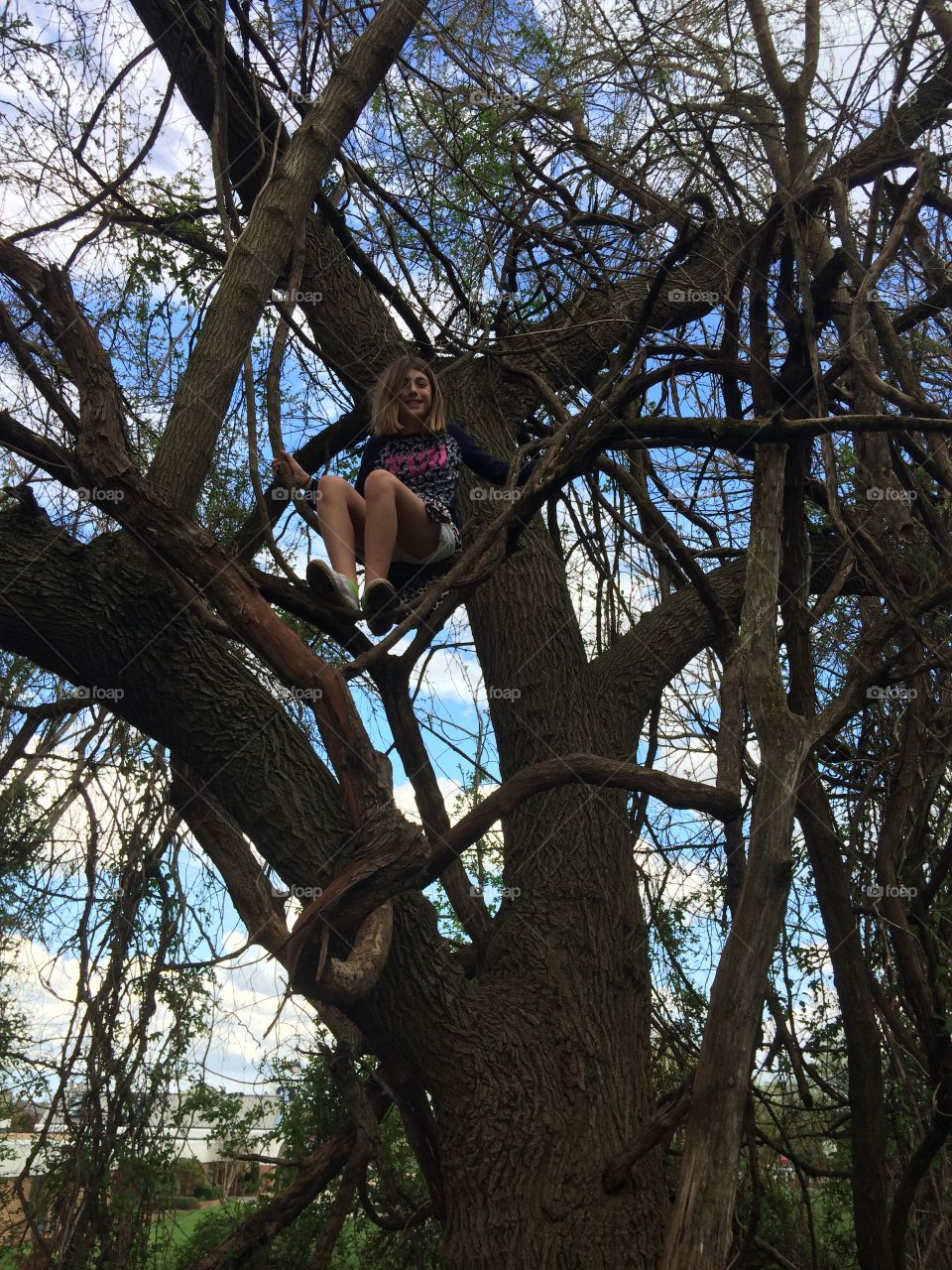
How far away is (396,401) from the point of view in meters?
3.25

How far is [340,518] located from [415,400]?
30.0 inches

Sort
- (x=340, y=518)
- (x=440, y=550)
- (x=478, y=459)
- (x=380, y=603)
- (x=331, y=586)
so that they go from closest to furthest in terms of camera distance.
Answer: (x=331, y=586) → (x=380, y=603) → (x=340, y=518) → (x=440, y=550) → (x=478, y=459)

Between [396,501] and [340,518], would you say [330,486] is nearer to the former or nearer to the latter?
[340,518]

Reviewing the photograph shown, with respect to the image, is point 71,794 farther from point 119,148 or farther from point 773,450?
point 773,450

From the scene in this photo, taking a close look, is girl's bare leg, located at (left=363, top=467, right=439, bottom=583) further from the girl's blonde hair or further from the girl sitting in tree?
the girl's blonde hair

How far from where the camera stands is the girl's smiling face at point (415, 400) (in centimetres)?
326

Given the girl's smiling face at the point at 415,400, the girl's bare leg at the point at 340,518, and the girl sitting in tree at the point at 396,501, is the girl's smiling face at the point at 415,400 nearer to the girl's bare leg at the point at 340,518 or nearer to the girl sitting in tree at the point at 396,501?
the girl sitting in tree at the point at 396,501

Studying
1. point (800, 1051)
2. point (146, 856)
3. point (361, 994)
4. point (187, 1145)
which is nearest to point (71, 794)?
point (146, 856)

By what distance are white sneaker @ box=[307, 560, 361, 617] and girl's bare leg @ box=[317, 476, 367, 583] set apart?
11 centimetres

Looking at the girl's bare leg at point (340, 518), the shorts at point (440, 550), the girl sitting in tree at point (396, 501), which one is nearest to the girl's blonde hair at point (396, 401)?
the girl sitting in tree at point (396, 501)

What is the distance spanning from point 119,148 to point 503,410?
1.66 m

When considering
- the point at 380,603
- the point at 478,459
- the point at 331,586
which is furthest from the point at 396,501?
the point at 478,459

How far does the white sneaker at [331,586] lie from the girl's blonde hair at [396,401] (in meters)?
0.94

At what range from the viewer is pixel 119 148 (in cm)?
346
